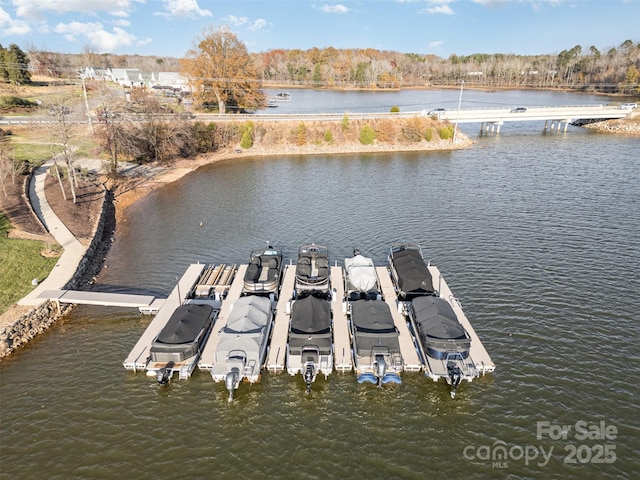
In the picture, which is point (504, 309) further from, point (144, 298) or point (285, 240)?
point (144, 298)

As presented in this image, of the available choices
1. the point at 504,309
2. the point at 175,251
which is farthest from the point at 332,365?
the point at 175,251

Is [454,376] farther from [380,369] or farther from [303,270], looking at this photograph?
[303,270]

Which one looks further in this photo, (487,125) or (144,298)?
(487,125)

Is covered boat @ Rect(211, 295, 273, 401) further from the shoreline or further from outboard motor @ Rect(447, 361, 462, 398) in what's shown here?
the shoreline

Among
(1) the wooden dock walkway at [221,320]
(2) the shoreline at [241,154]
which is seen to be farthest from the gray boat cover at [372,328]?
(2) the shoreline at [241,154]

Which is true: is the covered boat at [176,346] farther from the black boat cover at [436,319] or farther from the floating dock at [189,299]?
the black boat cover at [436,319]

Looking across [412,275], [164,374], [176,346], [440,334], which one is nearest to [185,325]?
[176,346]

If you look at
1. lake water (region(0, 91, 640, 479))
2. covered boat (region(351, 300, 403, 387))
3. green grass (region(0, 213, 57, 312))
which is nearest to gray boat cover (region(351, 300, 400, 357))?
covered boat (region(351, 300, 403, 387))
